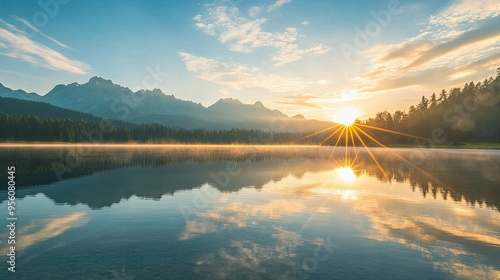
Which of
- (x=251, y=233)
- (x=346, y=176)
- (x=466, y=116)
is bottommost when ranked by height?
(x=346, y=176)

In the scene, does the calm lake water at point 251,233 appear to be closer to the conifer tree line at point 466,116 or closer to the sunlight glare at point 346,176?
the sunlight glare at point 346,176

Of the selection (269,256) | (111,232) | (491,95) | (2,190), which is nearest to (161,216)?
(111,232)

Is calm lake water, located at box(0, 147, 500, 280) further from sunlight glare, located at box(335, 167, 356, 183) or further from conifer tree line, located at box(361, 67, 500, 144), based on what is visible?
conifer tree line, located at box(361, 67, 500, 144)

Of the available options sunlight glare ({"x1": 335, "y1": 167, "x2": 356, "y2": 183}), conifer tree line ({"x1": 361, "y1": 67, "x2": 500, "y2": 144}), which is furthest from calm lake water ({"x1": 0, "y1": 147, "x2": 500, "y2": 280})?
conifer tree line ({"x1": 361, "y1": 67, "x2": 500, "y2": 144})

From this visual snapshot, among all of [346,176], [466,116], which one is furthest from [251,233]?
[466,116]

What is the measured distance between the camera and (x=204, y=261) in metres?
13.0

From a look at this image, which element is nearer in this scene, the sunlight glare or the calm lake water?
the calm lake water

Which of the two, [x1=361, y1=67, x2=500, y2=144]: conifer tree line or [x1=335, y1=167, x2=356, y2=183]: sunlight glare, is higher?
[x1=361, y1=67, x2=500, y2=144]: conifer tree line

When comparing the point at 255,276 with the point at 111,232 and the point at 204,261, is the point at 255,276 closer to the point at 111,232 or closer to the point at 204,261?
the point at 204,261

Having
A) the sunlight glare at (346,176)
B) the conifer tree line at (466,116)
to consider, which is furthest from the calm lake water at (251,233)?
the conifer tree line at (466,116)

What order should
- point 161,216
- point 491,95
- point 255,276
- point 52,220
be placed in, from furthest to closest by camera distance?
point 491,95
point 161,216
point 52,220
point 255,276

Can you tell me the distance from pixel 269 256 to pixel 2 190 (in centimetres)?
3084

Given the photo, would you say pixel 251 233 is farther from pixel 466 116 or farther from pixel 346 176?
pixel 466 116

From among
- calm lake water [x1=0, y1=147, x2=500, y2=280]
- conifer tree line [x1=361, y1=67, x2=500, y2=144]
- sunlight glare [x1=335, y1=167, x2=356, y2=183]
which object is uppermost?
conifer tree line [x1=361, y1=67, x2=500, y2=144]
